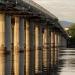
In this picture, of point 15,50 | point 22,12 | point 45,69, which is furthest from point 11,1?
point 45,69

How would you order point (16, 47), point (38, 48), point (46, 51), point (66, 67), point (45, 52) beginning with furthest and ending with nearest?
point (66, 67) < point (45, 52) < point (46, 51) < point (38, 48) < point (16, 47)

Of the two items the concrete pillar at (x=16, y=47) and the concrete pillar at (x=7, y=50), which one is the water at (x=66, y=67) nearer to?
the concrete pillar at (x=16, y=47)

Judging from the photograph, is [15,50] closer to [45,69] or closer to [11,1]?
[11,1]

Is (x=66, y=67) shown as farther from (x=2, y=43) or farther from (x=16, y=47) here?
(x=2, y=43)

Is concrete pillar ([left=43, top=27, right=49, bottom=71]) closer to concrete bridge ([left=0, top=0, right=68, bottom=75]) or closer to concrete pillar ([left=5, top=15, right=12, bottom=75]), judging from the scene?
concrete bridge ([left=0, top=0, right=68, bottom=75])

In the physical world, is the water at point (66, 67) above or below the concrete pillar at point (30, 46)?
below

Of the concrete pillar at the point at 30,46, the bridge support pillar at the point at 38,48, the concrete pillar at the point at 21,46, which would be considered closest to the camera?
the concrete pillar at the point at 21,46

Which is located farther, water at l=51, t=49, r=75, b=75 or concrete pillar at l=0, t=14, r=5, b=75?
water at l=51, t=49, r=75, b=75

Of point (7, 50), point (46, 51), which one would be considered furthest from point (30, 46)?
point (46, 51)

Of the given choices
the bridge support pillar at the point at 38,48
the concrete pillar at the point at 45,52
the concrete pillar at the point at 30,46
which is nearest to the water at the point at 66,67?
the concrete pillar at the point at 45,52

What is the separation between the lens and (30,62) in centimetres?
3503

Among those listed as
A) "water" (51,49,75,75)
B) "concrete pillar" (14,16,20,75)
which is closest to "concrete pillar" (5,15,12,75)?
"concrete pillar" (14,16,20,75)

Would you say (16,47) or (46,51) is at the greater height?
(16,47)

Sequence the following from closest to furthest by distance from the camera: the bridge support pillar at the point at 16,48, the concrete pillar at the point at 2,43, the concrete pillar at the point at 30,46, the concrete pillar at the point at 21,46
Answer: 1. the concrete pillar at the point at 2,43
2. the concrete pillar at the point at 21,46
3. the bridge support pillar at the point at 16,48
4. the concrete pillar at the point at 30,46
